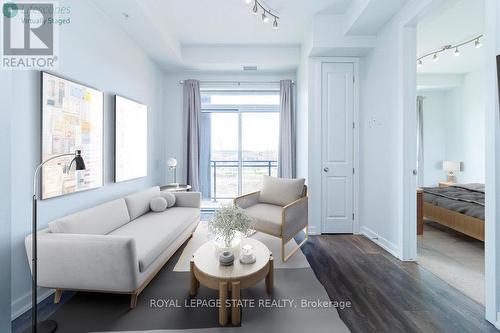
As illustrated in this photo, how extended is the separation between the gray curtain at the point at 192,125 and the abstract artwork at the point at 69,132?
5.96 ft

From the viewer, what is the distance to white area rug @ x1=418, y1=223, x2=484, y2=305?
84.6 inches

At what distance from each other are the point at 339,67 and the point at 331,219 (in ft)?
7.57

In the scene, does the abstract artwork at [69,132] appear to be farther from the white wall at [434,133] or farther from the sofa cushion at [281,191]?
the white wall at [434,133]

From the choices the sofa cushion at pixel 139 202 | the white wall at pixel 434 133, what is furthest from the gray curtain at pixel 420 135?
the sofa cushion at pixel 139 202

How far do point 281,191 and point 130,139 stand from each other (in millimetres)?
2224

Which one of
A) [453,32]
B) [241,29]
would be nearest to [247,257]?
[241,29]

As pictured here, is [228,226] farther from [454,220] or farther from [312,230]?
[454,220]

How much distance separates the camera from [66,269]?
1686mm

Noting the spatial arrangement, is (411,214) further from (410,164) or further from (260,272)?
(260,272)

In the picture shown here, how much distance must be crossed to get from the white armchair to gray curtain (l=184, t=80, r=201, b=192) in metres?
1.51

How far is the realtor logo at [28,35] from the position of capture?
5.65 ft

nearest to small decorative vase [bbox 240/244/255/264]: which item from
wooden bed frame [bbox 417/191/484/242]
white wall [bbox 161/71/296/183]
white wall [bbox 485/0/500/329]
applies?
white wall [bbox 485/0/500/329]

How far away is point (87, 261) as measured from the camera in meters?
1.67

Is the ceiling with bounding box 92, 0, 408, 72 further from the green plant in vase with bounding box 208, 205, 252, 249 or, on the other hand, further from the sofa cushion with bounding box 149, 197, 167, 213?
the green plant in vase with bounding box 208, 205, 252, 249
